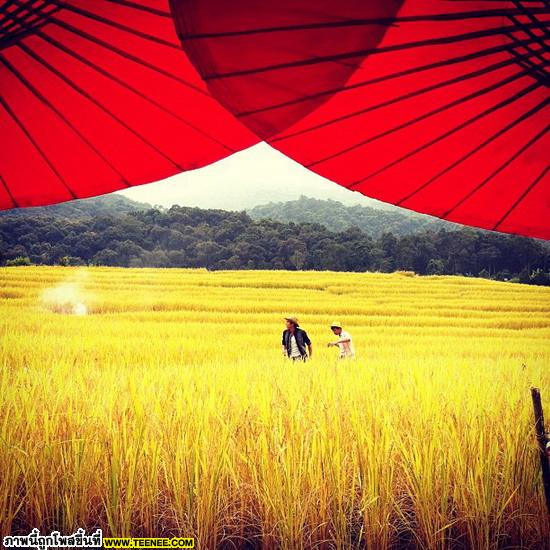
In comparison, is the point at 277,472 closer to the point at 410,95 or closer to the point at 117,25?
the point at 410,95

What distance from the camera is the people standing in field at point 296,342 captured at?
5348 mm

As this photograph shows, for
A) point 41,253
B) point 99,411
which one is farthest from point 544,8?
point 41,253

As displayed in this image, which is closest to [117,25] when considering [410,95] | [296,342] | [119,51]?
[119,51]

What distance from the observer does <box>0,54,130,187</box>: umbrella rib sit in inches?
37.3

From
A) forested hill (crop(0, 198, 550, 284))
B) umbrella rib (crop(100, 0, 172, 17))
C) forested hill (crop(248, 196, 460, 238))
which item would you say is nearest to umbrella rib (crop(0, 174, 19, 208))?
umbrella rib (crop(100, 0, 172, 17))

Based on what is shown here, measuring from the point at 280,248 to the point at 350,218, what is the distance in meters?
35.5

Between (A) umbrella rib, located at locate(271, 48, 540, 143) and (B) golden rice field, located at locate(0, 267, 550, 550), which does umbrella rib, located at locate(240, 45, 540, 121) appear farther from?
(B) golden rice field, located at locate(0, 267, 550, 550)

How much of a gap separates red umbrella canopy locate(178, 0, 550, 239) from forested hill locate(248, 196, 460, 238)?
55.6m

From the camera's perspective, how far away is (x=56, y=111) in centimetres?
102

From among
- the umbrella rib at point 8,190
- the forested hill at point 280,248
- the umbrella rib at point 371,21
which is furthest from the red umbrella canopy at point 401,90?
the forested hill at point 280,248

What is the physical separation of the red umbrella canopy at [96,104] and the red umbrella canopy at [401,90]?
24 cm

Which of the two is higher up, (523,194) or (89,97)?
(89,97)

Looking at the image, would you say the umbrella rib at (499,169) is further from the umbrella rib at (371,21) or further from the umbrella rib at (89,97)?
the umbrella rib at (89,97)

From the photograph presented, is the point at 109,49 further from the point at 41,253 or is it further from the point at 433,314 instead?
the point at 41,253
